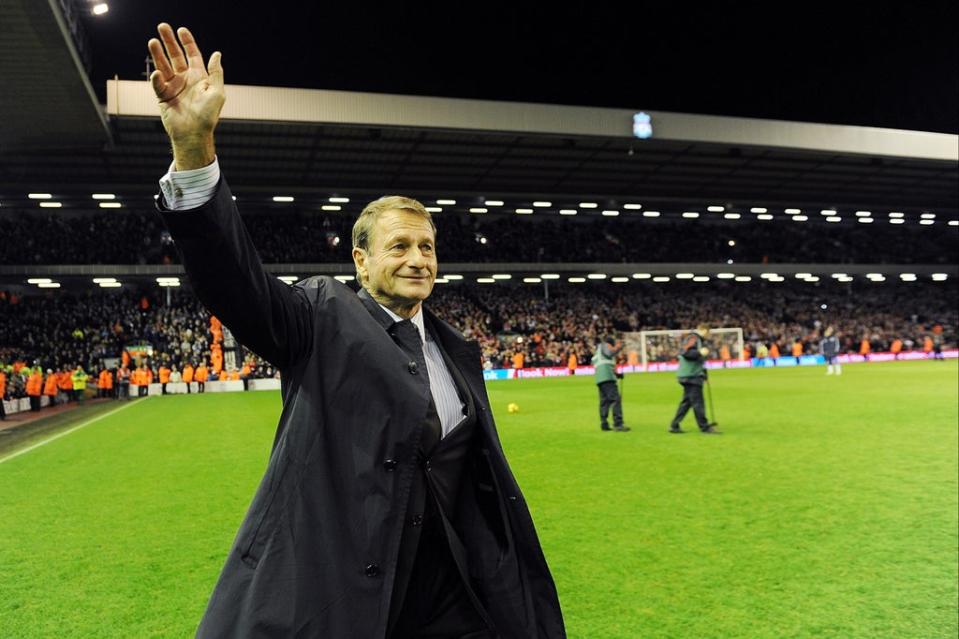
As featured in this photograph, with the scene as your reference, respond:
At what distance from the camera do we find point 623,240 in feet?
150

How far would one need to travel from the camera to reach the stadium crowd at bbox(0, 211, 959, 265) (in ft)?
113

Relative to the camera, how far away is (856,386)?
21859 millimetres

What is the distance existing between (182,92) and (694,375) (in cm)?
1156

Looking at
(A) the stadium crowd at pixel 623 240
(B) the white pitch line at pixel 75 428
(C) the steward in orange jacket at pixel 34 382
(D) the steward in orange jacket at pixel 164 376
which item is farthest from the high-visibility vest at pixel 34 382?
(A) the stadium crowd at pixel 623 240

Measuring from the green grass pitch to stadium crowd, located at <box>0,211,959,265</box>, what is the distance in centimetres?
2041

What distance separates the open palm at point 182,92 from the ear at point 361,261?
745 mm

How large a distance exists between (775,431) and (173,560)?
33.7 feet

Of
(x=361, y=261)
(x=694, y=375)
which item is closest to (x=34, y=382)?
(x=361, y=261)

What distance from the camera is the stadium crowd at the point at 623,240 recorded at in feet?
113

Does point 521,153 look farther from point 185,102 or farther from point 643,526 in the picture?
point 185,102

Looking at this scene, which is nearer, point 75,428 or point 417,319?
point 417,319

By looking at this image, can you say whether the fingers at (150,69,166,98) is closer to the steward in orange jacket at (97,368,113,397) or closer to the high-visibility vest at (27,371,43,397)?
the high-visibility vest at (27,371,43,397)

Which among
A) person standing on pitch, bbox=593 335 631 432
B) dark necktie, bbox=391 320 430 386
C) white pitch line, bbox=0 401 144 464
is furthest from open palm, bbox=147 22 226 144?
person standing on pitch, bbox=593 335 631 432

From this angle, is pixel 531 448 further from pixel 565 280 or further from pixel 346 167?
pixel 565 280
